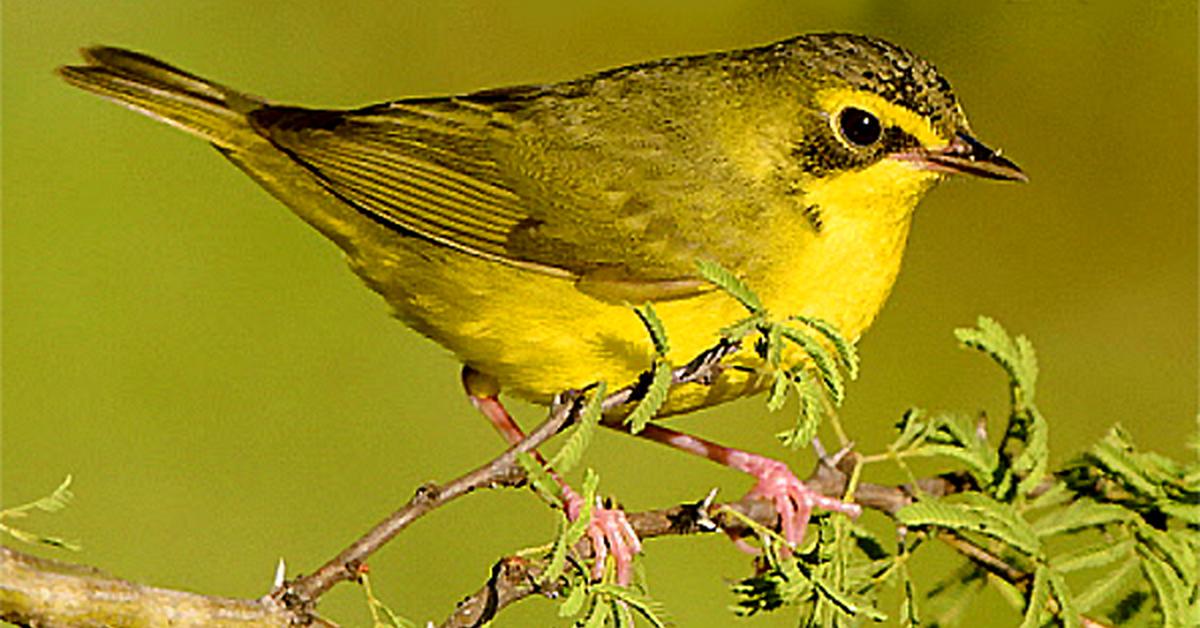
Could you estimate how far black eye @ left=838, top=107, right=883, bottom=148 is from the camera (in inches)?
133

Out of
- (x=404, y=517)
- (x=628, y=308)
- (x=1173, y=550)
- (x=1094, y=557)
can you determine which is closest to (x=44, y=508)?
(x=404, y=517)

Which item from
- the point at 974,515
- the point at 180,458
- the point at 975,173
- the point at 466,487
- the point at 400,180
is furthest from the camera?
the point at 180,458

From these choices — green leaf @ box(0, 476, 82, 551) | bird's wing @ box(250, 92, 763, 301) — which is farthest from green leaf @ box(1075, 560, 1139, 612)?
green leaf @ box(0, 476, 82, 551)

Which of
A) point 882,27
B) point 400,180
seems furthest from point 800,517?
point 882,27

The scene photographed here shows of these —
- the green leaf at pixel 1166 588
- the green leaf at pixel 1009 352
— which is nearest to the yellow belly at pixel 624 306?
the green leaf at pixel 1009 352

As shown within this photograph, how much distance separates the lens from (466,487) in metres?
2.22

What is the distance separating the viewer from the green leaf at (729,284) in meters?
2.27

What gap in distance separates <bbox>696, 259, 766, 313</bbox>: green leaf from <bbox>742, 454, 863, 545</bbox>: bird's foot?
76cm

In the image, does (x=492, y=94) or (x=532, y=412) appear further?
(x=532, y=412)

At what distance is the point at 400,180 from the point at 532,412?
1.11 m

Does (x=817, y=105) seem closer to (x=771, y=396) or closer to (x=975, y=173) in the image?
(x=975, y=173)

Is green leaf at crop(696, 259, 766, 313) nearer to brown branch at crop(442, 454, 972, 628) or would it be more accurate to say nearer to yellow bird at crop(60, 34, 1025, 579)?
brown branch at crop(442, 454, 972, 628)

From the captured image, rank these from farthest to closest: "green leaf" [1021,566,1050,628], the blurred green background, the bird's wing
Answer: the blurred green background, the bird's wing, "green leaf" [1021,566,1050,628]

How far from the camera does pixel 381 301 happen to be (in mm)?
4738
